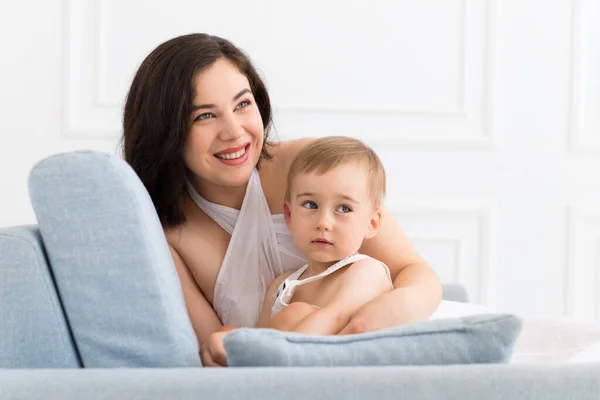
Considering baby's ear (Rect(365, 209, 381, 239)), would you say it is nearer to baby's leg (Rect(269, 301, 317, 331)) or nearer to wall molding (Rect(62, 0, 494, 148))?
baby's leg (Rect(269, 301, 317, 331))

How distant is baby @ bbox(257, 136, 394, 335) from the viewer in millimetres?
1737

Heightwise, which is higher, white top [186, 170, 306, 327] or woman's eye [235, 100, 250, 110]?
woman's eye [235, 100, 250, 110]

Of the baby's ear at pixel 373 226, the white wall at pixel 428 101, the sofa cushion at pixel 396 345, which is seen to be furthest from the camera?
the white wall at pixel 428 101

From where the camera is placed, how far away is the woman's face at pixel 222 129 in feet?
6.33

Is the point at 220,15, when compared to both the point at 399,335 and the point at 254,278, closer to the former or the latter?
the point at 254,278

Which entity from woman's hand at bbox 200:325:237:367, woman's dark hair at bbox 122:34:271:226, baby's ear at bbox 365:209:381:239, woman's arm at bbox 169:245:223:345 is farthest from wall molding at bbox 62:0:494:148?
woman's hand at bbox 200:325:237:367

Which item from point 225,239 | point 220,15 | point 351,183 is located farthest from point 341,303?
point 220,15

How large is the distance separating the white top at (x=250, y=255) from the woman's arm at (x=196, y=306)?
42mm

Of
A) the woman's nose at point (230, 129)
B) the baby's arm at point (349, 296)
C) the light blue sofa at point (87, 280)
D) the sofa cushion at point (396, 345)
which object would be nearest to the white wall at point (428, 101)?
the woman's nose at point (230, 129)

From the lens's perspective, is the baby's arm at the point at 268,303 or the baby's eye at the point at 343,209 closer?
the baby's eye at the point at 343,209

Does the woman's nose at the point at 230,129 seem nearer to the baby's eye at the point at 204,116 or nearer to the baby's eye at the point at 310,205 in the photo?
the baby's eye at the point at 204,116

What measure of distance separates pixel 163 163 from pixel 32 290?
30.4 inches

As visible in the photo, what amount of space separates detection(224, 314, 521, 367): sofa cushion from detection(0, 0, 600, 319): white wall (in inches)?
85.7

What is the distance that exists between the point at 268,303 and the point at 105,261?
698mm
